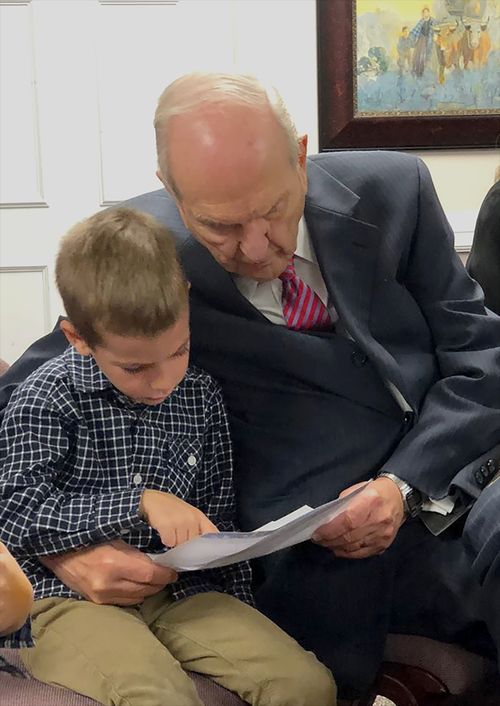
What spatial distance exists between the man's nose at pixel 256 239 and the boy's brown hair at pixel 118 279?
0.10 m

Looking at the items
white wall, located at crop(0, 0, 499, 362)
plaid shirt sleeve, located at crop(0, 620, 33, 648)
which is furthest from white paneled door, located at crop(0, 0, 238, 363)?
plaid shirt sleeve, located at crop(0, 620, 33, 648)

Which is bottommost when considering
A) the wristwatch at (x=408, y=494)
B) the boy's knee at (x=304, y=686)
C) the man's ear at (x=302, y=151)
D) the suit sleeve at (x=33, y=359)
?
the boy's knee at (x=304, y=686)

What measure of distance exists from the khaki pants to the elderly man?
0.19 m

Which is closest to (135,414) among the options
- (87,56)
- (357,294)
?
(357,294)

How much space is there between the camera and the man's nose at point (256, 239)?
4.06 feet

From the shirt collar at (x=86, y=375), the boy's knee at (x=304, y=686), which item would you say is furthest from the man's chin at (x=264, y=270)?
the boy's knee at (x=304, y=686)

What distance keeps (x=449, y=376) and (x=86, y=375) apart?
1.96 feet

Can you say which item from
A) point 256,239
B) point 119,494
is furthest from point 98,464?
point 256,239

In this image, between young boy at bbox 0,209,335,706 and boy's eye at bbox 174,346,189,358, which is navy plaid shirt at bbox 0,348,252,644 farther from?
boy's eye at bbox 174,346,189,358

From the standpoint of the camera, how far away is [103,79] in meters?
2.77

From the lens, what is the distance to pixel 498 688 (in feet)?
4.61

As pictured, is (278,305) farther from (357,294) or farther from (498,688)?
(498,688)

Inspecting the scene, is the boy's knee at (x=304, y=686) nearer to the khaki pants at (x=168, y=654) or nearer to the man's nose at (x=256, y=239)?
the khaki pants at (x=168, y=654)

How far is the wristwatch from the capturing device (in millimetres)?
1346
